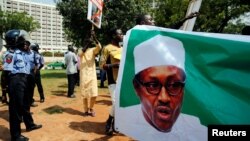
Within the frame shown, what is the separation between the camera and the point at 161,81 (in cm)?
373

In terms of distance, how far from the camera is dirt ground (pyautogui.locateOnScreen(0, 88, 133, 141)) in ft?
21.4

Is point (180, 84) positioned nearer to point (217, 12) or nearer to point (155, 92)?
point (155, 92)

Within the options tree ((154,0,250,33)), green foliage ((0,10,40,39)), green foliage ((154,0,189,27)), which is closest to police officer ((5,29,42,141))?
tree ((154,0,250,33))

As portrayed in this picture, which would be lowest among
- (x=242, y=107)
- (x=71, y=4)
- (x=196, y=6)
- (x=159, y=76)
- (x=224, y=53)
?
(x=242, y=107)

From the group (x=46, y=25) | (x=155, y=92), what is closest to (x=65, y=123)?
(x=155, y=92)

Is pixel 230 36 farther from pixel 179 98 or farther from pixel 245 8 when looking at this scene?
pixel 245 8

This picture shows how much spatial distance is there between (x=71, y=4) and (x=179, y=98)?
18.9 metres

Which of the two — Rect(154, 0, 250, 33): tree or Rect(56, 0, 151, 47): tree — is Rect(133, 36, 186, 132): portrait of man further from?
Rect(154, 0, 250, 33): tree

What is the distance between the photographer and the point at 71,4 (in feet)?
71.0

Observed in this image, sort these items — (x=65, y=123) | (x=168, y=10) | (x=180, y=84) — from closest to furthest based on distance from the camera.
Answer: (x=180, y=84), (x=65, y=123), (x=168, y=10)

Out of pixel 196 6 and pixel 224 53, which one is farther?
pixel 196 6

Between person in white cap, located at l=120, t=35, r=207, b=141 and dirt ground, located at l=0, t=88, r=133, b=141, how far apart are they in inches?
99.3

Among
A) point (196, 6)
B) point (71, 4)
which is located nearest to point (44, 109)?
point (196, 6)

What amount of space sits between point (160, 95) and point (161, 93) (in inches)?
0.9
